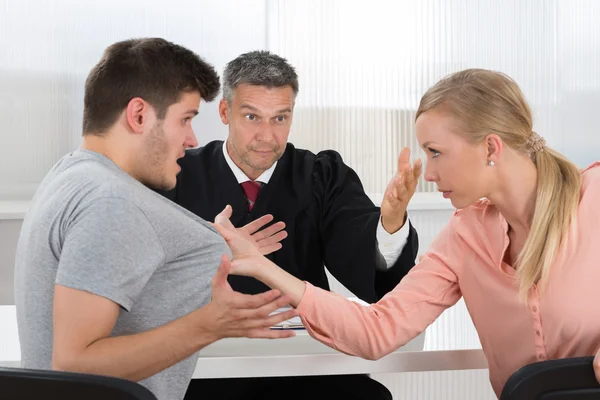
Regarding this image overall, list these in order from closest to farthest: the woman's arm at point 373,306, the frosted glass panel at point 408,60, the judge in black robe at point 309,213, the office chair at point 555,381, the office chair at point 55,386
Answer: the office chair at point 55,386
the office chair at point 555,381
the woman's arm at point 373,306
the judge in black robe at point 309,213
the frosted glass panel at point 408,60

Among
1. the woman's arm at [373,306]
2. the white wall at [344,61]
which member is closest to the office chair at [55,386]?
the woman's arm at [373,306]

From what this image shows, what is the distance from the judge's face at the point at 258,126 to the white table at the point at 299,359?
790 millimetres

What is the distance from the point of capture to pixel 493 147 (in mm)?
1594

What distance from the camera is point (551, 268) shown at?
5.12 feet

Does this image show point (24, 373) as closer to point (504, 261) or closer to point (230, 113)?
point (504, 261)

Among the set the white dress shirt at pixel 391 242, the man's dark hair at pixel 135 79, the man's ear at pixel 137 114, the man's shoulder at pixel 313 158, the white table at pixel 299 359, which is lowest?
the white table at pixel 299 359

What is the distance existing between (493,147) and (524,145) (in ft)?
0.22

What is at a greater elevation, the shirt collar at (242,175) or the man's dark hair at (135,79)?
the man's dark hair at (135,79)

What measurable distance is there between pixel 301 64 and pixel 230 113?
5.18 feet

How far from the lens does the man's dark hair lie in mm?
1408

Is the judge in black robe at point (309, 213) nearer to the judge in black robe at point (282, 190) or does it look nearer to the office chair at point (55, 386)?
the judge in black robe at point (282, 190)

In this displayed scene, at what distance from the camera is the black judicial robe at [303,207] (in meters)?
2.43

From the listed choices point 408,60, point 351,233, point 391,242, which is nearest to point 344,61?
point 408,60

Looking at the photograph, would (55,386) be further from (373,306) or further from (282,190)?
(282,190)
